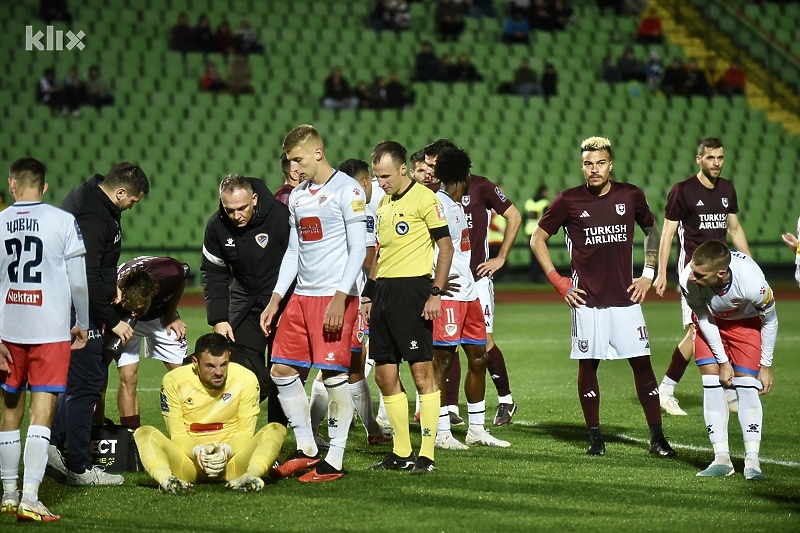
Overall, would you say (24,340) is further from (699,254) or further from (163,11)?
(163,11)

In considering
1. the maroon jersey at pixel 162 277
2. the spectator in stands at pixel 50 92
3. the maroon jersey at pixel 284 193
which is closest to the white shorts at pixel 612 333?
the maroon jersey at pixel 284 193

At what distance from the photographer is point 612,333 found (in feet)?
24.5

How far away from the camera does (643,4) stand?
26953 mm

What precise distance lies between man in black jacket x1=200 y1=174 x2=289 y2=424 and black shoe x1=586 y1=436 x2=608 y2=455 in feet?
7.40

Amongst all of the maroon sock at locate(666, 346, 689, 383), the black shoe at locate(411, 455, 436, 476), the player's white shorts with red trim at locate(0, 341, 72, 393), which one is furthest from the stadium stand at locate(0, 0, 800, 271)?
the player's white shorts with red trim at locate(0, 341, 72, 393)

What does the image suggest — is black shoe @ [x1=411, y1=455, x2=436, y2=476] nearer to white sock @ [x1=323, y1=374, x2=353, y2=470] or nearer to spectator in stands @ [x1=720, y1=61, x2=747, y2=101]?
white sock @ [x1=323, y1=374, x2=353, y2=470]

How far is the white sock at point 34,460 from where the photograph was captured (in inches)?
224

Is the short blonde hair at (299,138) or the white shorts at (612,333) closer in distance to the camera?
the short blonde hair at (299,138)

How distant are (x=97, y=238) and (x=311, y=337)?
1.44 meters

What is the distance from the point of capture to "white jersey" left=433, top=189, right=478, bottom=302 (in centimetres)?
769

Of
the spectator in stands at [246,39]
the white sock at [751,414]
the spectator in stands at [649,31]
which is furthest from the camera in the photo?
the spectator in stands at [649,31]

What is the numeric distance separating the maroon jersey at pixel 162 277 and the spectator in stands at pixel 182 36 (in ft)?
54.0

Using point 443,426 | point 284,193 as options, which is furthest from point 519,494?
point 284,193

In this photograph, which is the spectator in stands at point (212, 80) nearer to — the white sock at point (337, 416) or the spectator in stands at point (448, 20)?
the spectator in stands at point (448, 20)
